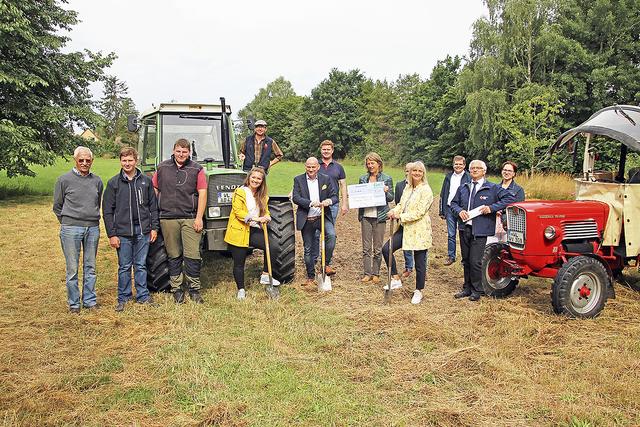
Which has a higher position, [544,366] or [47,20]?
[47,20]

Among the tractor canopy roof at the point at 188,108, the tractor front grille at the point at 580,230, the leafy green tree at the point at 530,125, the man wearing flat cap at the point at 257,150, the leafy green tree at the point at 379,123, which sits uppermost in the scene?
the leafy green tree at the point at 379,123

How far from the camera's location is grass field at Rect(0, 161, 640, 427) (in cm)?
337

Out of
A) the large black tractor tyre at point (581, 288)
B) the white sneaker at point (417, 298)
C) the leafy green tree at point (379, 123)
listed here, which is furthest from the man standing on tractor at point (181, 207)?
the leafy green tree at point (379, 123)

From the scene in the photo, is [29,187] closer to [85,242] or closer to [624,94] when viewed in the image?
[85,242]

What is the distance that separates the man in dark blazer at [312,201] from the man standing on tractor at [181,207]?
132cm

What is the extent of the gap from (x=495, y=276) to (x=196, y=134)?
4.64 meters

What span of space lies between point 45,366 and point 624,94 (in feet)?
101

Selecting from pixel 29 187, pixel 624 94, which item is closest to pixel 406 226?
pixel 29 187

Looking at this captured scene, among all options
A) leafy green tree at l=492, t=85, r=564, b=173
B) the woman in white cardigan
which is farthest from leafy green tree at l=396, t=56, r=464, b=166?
the woman in white cardigan

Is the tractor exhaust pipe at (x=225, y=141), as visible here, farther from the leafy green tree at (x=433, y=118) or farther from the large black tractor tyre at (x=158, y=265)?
the leafy green tree at (x=433, y=118)

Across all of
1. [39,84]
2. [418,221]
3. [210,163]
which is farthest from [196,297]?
[39,84]

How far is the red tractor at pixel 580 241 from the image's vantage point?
529 centimetres

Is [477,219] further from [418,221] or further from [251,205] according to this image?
[251,205]

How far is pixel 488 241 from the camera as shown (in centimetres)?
620
